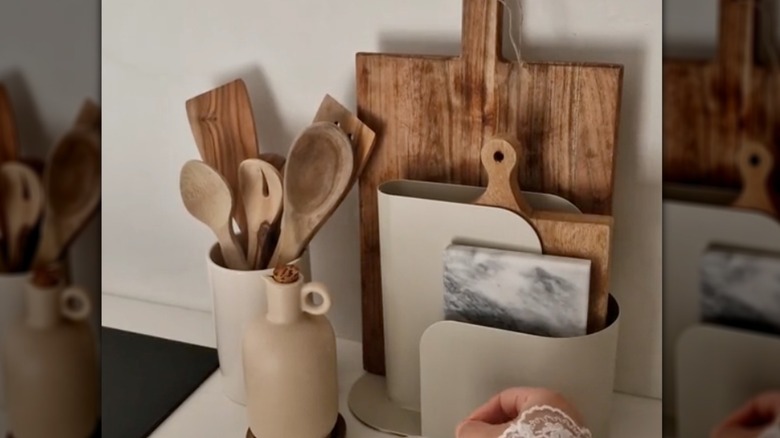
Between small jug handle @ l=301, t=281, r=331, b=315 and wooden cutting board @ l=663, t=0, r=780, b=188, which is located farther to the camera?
small jug handle @ l=301, t=281, r=331, b=315

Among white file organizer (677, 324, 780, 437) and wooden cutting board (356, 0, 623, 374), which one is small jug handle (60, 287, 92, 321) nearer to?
white file organizer (677, 324, 780, 437)

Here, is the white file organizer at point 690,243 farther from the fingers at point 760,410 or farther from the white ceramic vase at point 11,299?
the white ceramic vase at point 11,299

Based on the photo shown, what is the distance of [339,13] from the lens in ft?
3.08

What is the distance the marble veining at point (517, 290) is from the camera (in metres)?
0.79

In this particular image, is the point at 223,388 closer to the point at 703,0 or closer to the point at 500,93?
the point at 500,93

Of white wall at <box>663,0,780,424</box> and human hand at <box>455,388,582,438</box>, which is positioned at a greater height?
white wall at <box>663,0,780,424</box>

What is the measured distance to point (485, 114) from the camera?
859 millimetres

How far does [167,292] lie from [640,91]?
65 centimetres

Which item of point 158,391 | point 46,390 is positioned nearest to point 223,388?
point 158,391

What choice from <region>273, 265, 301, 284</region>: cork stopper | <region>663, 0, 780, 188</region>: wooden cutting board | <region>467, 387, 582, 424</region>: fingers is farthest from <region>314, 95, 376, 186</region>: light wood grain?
<region>663, 0, 780, 188</region>: wooden cutting board

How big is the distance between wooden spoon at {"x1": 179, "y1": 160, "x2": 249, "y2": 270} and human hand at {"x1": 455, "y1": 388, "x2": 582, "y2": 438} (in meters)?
0.30

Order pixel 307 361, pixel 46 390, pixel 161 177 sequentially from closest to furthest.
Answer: pixel 46 390, pixel 307 361, pixel 161 177

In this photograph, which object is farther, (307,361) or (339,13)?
(339,13)

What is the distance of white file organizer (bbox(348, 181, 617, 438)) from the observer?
2.70 ft
